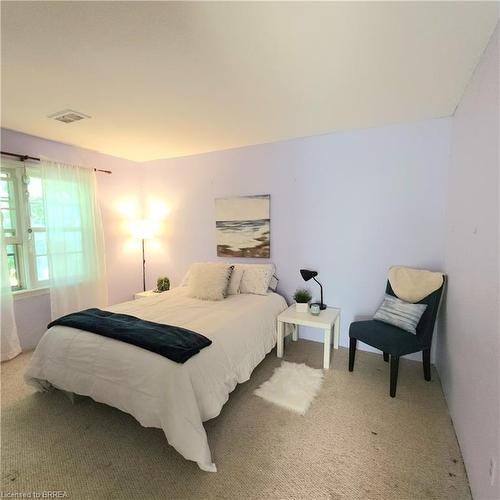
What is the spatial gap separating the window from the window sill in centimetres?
7

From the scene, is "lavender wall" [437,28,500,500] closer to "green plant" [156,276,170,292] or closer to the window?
"green plant" [156,276,170,292]

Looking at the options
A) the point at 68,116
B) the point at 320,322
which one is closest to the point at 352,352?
the point at 320,322

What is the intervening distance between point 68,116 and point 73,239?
4.82ft

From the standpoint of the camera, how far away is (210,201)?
375 cm

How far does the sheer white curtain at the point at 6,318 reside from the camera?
8.83 feet

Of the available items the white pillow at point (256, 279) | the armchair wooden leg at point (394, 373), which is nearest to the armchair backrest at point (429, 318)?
the armchair wooden leg at point (394, 373)

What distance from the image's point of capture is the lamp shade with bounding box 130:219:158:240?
13.1ft

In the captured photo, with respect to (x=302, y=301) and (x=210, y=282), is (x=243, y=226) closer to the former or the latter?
(x=210, y=282)

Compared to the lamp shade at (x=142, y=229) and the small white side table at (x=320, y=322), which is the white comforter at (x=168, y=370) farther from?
the lamp shade at (x=142, y=229)

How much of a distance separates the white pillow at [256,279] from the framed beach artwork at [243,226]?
23 cm

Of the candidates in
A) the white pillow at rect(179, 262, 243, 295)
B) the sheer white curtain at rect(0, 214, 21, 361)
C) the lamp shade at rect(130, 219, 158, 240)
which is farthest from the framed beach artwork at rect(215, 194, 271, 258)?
the sheer white curtain at rect(0, 214, 21, 361)

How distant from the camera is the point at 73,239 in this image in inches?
130

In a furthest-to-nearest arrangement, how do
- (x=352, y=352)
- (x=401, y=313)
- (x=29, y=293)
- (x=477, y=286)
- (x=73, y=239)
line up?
1. (x=73, y=239)
2. (x=29, y=293)
3. (x=352, y=352)
4. (x=401, y=313)
5. (x=477, y=286)

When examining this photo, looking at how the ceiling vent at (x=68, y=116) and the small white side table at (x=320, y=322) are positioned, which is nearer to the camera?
the ceiling vent at (x=68, y=116)
